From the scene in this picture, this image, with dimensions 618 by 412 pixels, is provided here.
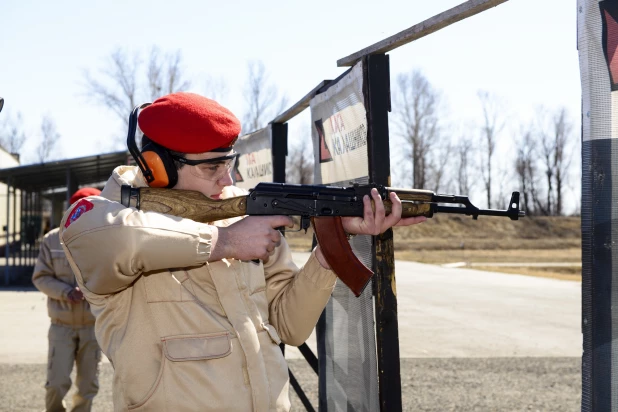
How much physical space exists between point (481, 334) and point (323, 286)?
29.2ft

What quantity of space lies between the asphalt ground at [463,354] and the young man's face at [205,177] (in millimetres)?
4761

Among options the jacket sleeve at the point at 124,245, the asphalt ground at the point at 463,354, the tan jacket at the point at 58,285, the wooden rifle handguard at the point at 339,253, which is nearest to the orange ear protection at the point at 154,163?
the jacket sleeve at the point at 124,245

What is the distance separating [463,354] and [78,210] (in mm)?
7975

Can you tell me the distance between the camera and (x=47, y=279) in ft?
21.9

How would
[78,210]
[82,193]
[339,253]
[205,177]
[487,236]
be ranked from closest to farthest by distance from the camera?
[78,210] → [205,177] → [339,253] → [82,193] → [487,236]

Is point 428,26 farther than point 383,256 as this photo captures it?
No

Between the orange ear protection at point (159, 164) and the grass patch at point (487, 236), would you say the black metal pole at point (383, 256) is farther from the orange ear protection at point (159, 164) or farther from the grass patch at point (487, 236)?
the grass patch at point (487, 236)

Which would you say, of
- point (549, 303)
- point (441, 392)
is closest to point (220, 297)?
point (441, 392)

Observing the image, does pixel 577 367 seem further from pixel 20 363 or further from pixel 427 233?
pixel 427 233

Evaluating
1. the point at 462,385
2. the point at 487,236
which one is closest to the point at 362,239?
the point at 462,385

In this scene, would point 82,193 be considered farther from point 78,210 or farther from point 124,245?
point 124,245

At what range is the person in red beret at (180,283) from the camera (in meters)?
2.59

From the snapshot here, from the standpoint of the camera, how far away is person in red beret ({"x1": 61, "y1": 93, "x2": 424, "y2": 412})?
259cm

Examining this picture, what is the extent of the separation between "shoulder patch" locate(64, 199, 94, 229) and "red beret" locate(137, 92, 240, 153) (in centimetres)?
37
